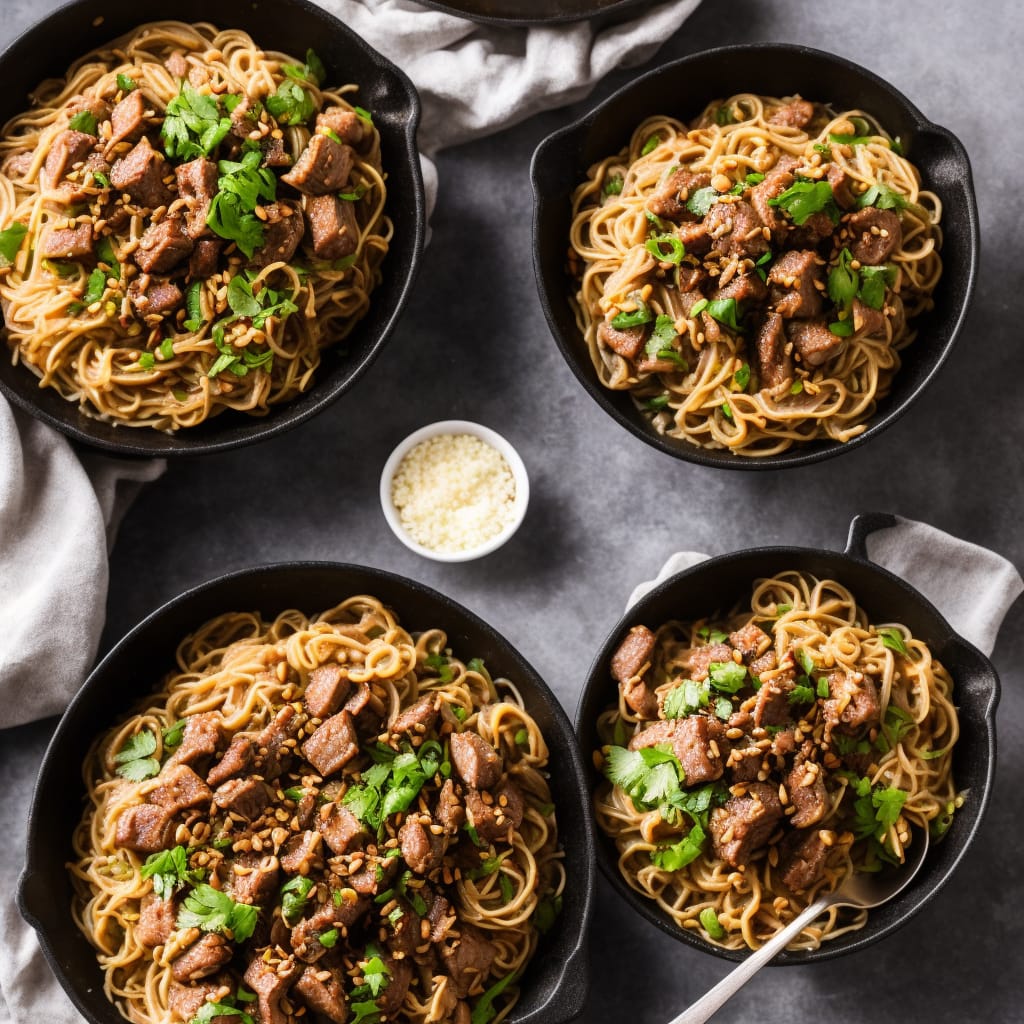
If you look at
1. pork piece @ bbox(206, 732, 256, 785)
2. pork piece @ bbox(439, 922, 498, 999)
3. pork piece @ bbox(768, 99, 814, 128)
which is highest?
pork piece @ bbox(768, 99, 814, 128)

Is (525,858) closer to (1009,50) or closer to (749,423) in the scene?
(749,423)

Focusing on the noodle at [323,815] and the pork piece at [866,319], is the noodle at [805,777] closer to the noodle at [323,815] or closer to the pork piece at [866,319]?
the noodle at [323,815]

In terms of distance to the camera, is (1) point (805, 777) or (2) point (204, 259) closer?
(1) point (805, 777)

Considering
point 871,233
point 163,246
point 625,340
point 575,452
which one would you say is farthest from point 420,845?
point 871,233

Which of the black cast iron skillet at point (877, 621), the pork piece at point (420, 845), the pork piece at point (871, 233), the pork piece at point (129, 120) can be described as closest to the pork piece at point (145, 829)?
the pork piece at point (420, 845)

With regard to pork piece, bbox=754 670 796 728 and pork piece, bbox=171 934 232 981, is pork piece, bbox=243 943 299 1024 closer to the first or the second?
pork piece, bbox=171 934 232 981

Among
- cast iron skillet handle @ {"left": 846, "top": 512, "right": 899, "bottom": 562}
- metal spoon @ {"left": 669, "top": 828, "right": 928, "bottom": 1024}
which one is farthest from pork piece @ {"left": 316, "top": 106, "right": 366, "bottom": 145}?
metal spoon @ {"left": 669, "top": 828, "right": 928, "bottom": 1024}

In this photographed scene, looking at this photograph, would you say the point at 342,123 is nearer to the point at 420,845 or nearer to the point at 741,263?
the point at 741,263
